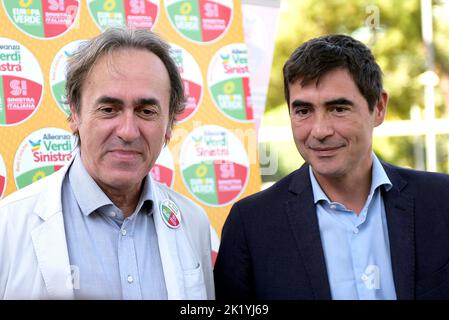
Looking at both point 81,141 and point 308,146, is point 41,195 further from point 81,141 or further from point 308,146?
point 308,146

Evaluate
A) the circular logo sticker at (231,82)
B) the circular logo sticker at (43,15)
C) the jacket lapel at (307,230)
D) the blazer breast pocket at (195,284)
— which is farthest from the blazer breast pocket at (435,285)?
the circular logo sticker at (43,15)

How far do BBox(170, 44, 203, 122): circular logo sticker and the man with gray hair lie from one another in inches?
50.3

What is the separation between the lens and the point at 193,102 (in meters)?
3.68

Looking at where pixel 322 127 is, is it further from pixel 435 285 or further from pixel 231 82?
pixel 231 82

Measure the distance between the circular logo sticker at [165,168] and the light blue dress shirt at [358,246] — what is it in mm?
1305

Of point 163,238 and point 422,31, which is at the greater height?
point 422,31

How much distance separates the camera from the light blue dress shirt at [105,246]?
2.12m

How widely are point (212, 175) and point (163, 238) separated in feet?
4.73

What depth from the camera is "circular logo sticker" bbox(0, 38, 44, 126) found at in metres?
3.22

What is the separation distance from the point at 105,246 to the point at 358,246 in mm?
895

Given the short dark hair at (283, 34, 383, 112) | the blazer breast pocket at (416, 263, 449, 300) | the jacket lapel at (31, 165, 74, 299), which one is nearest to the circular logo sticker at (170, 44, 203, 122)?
the short dark hair at (283, 34, 383, 112)

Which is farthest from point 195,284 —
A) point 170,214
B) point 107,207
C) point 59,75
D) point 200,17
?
point 200,17

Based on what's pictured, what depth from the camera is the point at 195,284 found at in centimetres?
231
